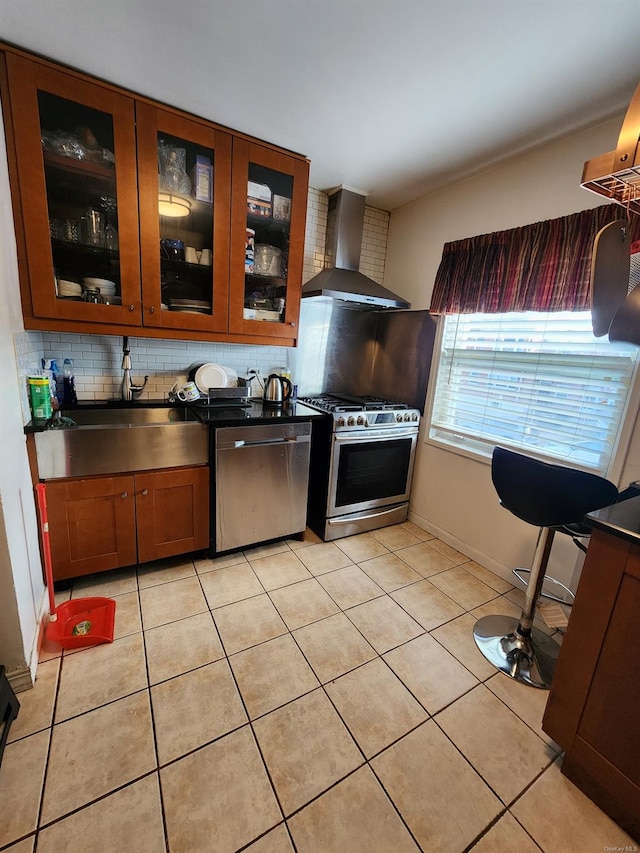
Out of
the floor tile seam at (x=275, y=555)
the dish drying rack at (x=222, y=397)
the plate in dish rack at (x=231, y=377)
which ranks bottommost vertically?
the floor tile seam at (x=275, y=555)

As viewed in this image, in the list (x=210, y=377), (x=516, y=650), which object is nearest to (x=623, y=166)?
(x=516, y=650)

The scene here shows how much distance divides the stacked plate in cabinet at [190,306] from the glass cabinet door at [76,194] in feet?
0.66

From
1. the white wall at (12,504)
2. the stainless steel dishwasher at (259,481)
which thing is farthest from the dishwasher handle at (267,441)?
the white wall at (12,504)

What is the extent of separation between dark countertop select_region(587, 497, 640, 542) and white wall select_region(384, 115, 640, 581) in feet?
2.26

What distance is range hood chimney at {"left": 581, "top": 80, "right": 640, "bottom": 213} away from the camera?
97 cm

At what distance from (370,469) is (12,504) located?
1.98 m

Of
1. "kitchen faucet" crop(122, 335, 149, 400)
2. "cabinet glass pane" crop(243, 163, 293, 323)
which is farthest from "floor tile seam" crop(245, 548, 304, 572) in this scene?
"cabinet glass pane" crop(243, 163, 293, 323)

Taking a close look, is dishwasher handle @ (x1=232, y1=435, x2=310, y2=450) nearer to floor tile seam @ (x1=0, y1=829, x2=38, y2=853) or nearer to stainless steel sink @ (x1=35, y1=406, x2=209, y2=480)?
stainless steel sink @ (x1=35, y1=406, x2=209, y2=480)

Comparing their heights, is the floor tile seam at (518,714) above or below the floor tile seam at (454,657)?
below

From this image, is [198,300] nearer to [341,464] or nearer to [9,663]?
[341,464]

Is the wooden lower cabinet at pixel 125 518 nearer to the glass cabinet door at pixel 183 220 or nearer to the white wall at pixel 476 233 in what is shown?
the glass cabinet door at pixel 183 220

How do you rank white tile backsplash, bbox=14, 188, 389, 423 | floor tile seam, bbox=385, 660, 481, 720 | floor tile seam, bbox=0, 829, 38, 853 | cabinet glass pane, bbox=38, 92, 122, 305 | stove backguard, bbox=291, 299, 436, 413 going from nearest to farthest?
floor tile seam, bbox=0, 829, 38, 853 → floor tile seam, bbox=385, 660, 481, 720 → cabinet glass pane, bbox=38, 92, 122, 305 → white tile backsplash, bbox=14, 188, 389, 423 → stove backguard, bbox=291, 299, 436, 413

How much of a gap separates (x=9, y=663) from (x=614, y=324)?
2515 mm

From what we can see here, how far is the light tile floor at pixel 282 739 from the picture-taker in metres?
1.02
